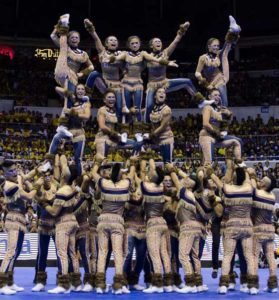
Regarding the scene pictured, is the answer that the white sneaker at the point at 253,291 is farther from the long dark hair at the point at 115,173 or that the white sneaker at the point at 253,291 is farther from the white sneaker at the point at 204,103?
the white sneaker at the point at 204,103

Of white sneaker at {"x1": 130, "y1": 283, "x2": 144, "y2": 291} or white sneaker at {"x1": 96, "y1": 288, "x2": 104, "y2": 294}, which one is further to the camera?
white sneaker at {"x1": 130, "y1": 283, "x2": 144, "y2": 291}

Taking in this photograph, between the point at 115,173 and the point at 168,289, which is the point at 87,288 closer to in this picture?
the point at 168,289

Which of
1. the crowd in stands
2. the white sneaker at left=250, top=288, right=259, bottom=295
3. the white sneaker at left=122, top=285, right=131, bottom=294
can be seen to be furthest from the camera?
the crowd in stands

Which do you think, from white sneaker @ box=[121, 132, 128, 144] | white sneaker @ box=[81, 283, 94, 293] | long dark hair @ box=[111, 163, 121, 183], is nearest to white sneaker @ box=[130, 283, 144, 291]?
white sneaker @ box=[81, 283, 94, 293]

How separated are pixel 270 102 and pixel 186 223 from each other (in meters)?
20.7

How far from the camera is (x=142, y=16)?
3300 centimetres

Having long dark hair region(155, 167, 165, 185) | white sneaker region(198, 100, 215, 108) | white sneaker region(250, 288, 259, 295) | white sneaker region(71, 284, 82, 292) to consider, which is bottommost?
white sneaker region(71, 284, 82, 292)

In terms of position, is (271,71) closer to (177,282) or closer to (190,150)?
(190,150)

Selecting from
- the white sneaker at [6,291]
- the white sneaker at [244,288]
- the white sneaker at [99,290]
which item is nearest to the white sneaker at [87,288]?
the white sneaker at [99,290]

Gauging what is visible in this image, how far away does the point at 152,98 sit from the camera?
39.4 feet

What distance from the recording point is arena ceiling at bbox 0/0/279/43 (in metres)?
32.1

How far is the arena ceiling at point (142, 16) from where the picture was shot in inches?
1264

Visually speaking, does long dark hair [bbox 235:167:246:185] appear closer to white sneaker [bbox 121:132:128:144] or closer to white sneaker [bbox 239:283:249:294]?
white sneaker [bbox 239:283:249:294]

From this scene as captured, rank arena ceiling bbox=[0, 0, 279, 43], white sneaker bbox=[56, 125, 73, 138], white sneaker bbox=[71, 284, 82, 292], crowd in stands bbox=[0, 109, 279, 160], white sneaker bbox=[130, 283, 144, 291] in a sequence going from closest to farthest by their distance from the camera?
1. white sneaker bbox=[71, 284, 82, 292]
2. white sneaker bbox=[130, 283, 144, 291]
3. white sneaker bbox=[56, 125, 73, 138]
4. crowd in stands bbox=[0, 109, 279, 160]
5. arena ceiling bbox=[0, 0, 279, 43]
